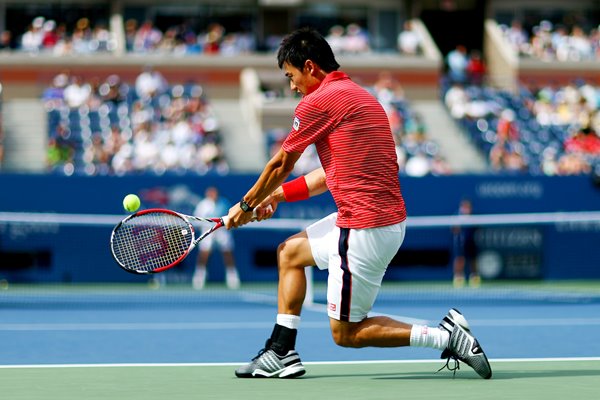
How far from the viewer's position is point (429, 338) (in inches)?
261

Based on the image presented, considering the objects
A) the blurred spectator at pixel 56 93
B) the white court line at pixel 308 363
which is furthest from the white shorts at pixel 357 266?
the blurred spectator at pixel 56 93

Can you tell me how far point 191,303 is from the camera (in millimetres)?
15383

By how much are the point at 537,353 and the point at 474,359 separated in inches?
89.4

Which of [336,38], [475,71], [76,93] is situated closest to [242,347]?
[76,93]

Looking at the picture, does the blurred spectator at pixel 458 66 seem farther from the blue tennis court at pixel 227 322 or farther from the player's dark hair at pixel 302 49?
the player's dark hair at pixel 302 49

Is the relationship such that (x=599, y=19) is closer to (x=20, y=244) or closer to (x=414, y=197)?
(x=414, y=197)

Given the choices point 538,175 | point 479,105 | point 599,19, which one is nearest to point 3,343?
point 538,175

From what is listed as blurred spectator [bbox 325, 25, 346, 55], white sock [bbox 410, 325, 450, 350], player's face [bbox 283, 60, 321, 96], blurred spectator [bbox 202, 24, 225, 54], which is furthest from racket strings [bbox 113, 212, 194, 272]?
blurred spectator [bbox 325, 25, 346, 55]

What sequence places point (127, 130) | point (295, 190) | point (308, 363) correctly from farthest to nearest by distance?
1. point (127, 130)
2. point (308, 363)
3. point (295, 190)

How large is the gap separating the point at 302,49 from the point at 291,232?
39.1ft

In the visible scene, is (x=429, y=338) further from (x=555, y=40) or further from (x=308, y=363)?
(x=555, y=40)

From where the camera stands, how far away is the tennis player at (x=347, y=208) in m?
6.59

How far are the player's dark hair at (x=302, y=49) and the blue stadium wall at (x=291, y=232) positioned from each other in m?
11.7

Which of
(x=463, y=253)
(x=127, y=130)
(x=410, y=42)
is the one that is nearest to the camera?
(x=463, y=253)
